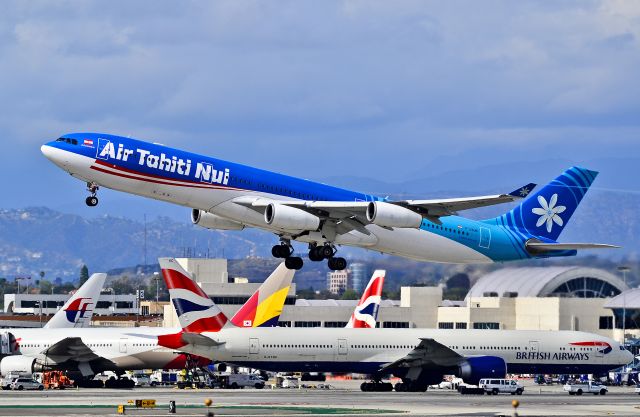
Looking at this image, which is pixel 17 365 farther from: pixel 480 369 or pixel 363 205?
pixel 363 205

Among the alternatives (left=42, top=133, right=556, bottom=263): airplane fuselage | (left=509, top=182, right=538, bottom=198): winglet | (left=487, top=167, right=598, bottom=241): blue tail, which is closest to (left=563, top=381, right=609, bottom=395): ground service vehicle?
(left=487, top=167, right=598, bottom=241): blue tail

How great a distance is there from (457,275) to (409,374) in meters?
12.1

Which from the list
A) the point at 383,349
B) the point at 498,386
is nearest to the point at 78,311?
the point at 383,349

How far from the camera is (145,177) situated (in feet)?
228

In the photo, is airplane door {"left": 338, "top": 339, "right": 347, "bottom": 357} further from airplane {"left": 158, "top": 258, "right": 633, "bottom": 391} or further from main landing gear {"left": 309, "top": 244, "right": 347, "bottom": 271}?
main landing gear {"left": 309, "top": 244, "right": 347, "bottom": 271}

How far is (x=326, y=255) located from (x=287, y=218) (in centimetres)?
566

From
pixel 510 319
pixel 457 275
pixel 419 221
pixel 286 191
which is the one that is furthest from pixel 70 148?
pixel 510 319

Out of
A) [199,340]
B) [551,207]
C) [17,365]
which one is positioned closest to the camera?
[551,207]

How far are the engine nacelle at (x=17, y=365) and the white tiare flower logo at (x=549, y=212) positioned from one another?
1580 inches

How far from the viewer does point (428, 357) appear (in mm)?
92812

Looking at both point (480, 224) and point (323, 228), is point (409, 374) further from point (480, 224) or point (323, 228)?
point (323, 228)

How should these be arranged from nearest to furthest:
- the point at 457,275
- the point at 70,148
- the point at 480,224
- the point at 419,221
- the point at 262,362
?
the point at 70,148 → the point at 419,221 → the point at 480,224 → the point at 262,362 → the point at 457,275

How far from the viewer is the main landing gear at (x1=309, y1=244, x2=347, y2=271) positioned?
3034 inches

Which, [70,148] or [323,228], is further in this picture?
[323,228]
